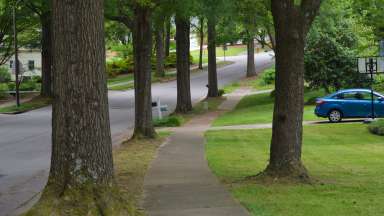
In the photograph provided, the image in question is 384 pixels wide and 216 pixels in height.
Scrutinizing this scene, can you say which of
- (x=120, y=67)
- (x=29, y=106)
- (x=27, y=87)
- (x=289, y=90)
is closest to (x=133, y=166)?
(x=289, y=90)

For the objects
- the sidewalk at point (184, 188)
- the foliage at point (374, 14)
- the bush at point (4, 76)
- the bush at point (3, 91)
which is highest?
the foliage at point (374, 14)

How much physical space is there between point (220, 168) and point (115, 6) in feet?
30.7

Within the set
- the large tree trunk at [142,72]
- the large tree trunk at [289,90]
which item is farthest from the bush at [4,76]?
the large tree trunk at [289,90]

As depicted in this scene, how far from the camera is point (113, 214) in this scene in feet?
26.3

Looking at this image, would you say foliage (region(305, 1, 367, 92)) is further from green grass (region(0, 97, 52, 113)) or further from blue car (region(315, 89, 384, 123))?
green grass (region(0, 97, 52, 113))

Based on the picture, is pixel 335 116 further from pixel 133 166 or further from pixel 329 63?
pixel 133 166

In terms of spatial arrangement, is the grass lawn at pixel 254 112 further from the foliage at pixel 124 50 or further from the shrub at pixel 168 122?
the foliage at pixel 124 50

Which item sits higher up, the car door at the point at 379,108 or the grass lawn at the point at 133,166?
the car door at the point at 379,108

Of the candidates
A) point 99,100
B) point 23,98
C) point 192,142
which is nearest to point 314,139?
point 192,142

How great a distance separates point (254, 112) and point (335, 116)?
6.53 metres

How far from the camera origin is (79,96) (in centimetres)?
820

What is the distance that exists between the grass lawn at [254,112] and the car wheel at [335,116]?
1761mm

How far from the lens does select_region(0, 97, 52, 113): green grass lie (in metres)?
42.3

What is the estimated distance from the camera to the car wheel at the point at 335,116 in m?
30.1
